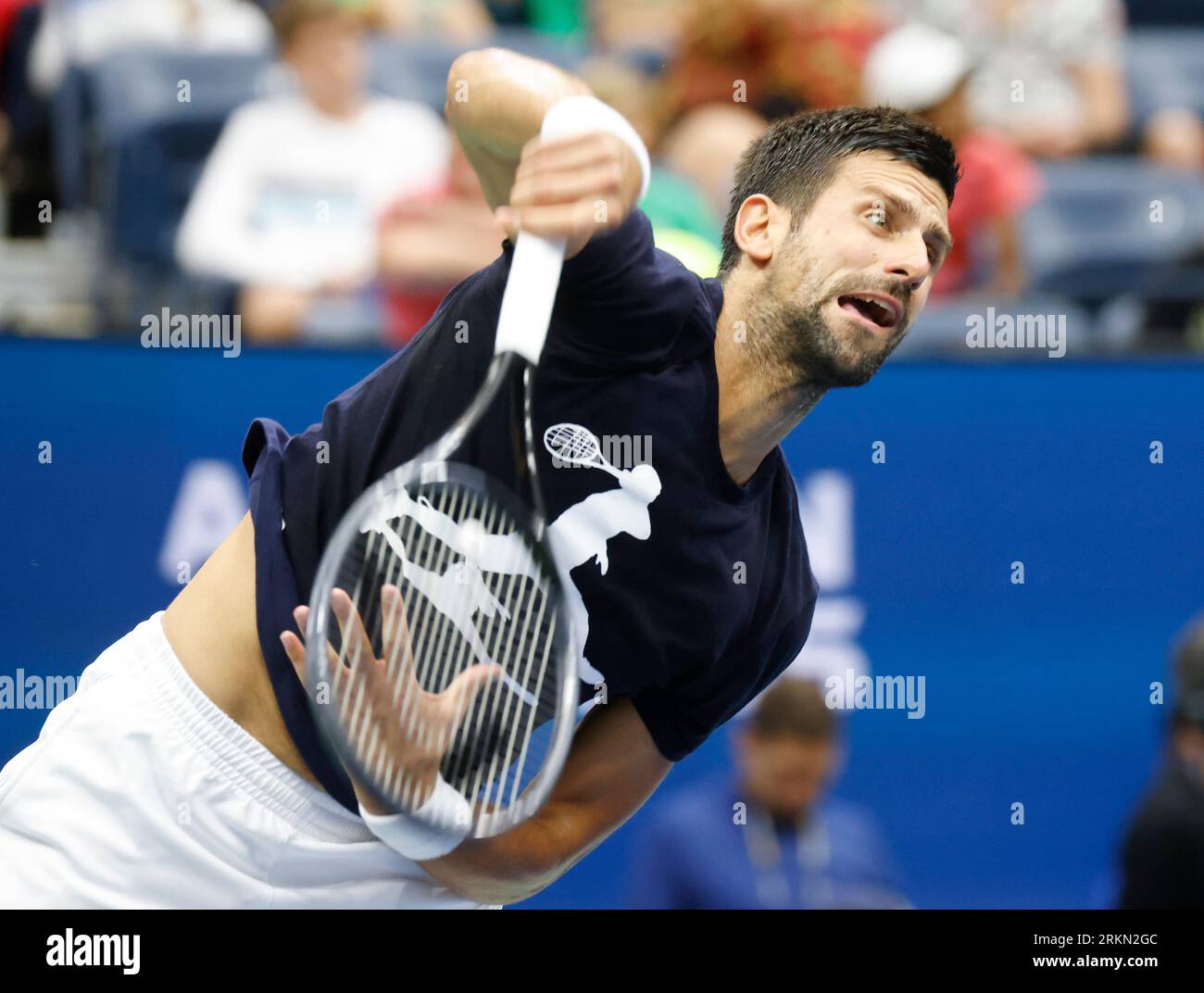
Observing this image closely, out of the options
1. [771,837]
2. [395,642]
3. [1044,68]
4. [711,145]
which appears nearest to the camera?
[395,642]

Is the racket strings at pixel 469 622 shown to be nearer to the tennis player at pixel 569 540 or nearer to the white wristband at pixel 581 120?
the tennis player at pixel 569 540

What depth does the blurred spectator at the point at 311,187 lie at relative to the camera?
3.89 meters

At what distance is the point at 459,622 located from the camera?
234 cm

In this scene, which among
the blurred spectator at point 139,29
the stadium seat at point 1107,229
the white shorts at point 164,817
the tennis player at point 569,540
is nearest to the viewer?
the tennis player at point 569,540

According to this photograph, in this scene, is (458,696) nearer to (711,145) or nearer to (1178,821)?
(1178,821)

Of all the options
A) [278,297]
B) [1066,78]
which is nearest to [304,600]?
[278,297]

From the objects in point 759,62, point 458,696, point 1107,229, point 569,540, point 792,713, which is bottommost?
point 792,713

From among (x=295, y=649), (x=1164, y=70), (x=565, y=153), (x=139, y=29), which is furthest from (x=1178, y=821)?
(x=139, y=29)

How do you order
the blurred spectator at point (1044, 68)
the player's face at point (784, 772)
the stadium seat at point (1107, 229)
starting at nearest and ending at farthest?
1. the player's face at point (784, 772)
2. the stadium seat at point (1107, 229)
3. the blurred spectator at point (1044, 68)

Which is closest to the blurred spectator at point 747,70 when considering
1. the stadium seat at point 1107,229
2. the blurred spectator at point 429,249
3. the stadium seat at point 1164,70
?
the blurred spectator at point 429,249

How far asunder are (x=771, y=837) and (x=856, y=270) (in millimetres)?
1498

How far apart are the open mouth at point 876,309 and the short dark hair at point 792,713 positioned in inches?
51.1
